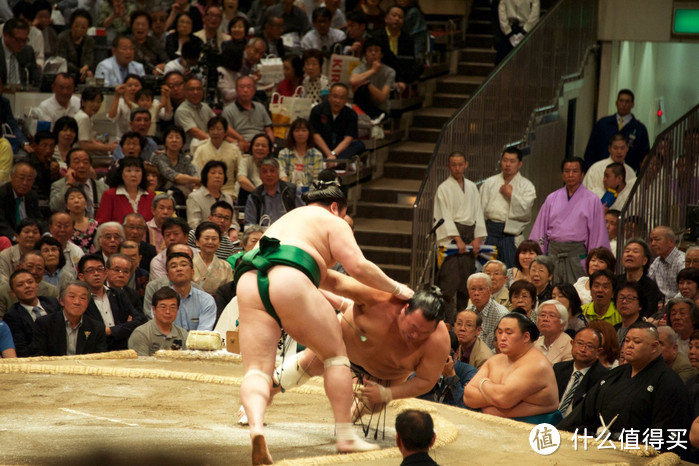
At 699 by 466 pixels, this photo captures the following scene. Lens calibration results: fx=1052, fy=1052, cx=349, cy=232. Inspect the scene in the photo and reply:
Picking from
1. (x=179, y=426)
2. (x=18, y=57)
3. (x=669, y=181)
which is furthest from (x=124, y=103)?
(x=179, y=426)

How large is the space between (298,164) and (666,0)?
346cm

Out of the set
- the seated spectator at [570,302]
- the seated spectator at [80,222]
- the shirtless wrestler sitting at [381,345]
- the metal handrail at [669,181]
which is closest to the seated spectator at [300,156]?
the seated spectator at [80,222]

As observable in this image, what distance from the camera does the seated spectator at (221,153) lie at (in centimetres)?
671

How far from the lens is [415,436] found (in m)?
2.68

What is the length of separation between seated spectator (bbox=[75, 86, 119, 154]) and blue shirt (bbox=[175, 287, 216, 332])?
211cm

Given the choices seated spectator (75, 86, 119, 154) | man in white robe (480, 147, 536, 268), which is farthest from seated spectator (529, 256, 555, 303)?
seated spectator (75, 86, 119, 154)

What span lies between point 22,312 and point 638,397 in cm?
277

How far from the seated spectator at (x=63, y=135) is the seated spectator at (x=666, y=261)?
11.8 ft

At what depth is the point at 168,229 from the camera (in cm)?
565

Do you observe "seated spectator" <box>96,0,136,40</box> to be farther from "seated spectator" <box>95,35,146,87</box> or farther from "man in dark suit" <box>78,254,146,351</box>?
"man in dark suit" <box>78,254,146,351</box>

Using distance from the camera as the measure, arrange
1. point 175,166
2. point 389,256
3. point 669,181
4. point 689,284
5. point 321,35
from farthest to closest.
A: point 321,35 → point 389,256 → point 175,166 → point 669,181 → point 689,284

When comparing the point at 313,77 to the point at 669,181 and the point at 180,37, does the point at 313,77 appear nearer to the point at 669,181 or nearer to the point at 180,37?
the point at 180,37

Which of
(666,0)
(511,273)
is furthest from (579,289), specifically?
(666,0)

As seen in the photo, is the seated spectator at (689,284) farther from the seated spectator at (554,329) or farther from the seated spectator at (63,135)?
the seated spectator at (63,135)
